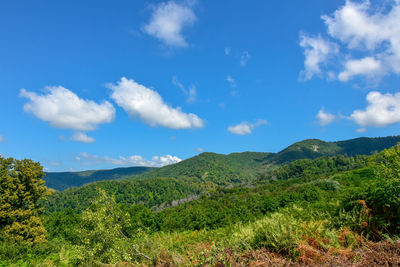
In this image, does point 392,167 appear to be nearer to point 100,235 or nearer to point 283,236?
point 283,236

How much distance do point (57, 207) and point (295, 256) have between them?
207m

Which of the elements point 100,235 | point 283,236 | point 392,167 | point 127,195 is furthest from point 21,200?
point 127,195

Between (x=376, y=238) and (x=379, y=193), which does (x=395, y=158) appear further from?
(x=376, y=238)

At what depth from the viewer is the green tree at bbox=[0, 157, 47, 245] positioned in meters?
20.4

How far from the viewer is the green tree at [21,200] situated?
2044cm

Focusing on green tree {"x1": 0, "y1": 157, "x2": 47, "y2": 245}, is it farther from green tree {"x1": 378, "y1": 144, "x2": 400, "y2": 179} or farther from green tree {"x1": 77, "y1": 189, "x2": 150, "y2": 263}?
green tree {"x1": 378, "y1": 144, "x2": 400, "y2": 179}

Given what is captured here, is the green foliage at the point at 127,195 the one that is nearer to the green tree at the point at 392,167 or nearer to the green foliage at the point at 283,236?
the green tree at the point at 392,167

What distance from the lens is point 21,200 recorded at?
2214 cm

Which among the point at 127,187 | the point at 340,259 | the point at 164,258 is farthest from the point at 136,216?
the point at 127,187

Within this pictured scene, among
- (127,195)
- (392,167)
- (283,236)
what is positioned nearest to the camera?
(283,236)

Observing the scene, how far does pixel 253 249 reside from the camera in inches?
162

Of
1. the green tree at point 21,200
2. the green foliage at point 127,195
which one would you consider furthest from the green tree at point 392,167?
the green foliage at point 127,195

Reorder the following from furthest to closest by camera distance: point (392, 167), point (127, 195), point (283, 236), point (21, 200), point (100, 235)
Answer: point (127, 195)
point (21, 200)
point (100, 235)
point (392, 167)
point (283, 236)

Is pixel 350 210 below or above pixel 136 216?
above
